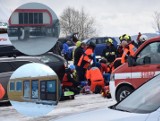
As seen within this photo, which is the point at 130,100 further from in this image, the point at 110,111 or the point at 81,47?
the point at 81,47

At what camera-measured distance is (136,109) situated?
5.13 metres

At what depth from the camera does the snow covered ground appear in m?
10.2

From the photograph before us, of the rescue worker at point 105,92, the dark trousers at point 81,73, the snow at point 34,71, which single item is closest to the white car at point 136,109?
the snow at point 34,71

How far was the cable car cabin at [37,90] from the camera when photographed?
6.17 meters

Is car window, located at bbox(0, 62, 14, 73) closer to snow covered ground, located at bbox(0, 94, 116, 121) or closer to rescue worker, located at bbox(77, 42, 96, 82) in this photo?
snow covered ground, located at bbox(0, 94, 116, 121)

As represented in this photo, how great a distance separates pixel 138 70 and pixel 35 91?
16.5ft

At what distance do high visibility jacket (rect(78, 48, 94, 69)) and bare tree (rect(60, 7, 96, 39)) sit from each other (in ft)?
123

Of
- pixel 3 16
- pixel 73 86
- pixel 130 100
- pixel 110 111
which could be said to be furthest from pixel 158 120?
pixel 73 86

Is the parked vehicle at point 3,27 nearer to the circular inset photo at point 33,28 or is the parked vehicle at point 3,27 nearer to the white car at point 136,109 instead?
the circular inset photo at point 33,28

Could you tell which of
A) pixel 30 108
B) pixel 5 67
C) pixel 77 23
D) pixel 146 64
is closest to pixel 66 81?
pixel 5 67

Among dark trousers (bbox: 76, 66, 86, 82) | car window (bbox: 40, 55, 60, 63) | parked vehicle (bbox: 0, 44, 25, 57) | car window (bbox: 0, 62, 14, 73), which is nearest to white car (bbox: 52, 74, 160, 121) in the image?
car window (bbox: 0, 62, 14, 73)

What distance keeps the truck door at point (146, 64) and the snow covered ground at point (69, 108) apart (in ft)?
3.67

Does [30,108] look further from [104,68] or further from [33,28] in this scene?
[104,68]

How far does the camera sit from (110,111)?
17.2 ft
